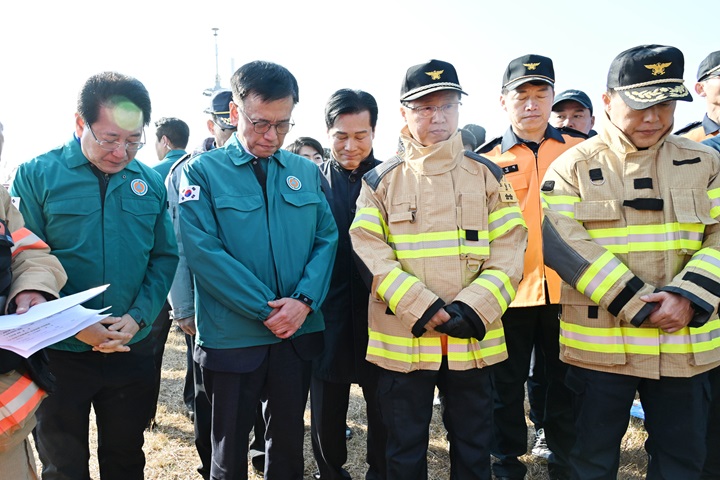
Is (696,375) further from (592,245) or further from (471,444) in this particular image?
(471,444)

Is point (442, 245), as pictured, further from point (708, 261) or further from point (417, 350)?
point (708, 261)

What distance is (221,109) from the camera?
13.5 ft

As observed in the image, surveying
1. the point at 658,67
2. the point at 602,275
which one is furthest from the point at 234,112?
the point at 658,67

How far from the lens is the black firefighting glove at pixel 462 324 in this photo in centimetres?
244

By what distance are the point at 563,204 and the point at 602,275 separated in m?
0.41

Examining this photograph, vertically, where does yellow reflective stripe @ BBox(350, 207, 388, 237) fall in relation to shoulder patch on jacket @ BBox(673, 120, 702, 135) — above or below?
below

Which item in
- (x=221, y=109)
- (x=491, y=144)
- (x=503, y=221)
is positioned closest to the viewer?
(x=503, y=221)

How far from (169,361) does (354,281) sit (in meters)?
4.35

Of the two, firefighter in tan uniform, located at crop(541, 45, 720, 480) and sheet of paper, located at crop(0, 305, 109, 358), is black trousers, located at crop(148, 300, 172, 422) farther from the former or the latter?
firefighter in tan uniform, located at crop(541, 45, 720, 480)

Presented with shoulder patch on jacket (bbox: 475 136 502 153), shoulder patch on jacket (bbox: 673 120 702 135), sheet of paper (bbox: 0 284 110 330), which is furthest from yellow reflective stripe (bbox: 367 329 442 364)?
shoulder patch on jacket (bbox: 673 120 702 135)

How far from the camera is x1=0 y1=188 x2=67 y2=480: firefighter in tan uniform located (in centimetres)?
188

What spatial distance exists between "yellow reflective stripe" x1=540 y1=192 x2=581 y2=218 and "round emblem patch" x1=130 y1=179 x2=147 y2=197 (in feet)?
6.87

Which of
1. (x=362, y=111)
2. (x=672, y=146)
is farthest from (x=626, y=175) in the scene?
(x=362, y=111)

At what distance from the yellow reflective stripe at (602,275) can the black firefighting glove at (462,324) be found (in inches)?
21.5
